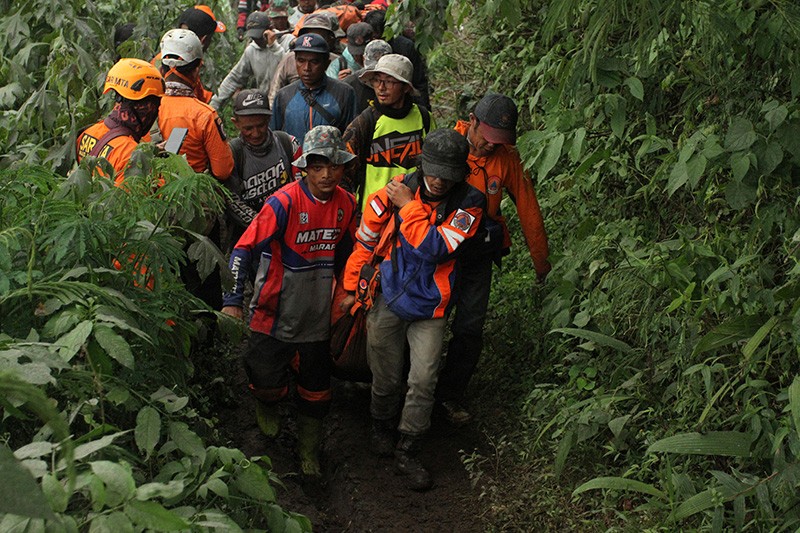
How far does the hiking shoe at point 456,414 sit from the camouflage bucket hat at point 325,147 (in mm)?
1862

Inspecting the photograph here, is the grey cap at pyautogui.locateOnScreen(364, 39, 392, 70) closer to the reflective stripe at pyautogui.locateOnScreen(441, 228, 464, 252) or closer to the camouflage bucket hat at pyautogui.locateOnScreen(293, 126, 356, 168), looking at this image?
the camouflage bucket hat at pyautogui.locateOnScreen(293, 126, 356, 168)

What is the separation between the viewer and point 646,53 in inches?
232

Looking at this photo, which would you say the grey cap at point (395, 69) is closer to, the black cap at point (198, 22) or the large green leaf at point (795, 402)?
the black cap at point (198, 22)

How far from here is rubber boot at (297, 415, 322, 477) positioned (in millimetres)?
6336

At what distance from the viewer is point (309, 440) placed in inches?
251

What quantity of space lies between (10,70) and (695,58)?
5.28 meters

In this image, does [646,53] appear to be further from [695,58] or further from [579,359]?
[579,359]

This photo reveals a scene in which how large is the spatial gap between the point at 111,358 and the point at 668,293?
121 inches

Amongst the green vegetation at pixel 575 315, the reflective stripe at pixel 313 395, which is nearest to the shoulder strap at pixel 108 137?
the green vegetation at pixel 575 315

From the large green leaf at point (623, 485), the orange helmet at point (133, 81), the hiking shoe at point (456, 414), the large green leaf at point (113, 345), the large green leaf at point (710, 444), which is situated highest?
the orange helmet at point (133, 81)

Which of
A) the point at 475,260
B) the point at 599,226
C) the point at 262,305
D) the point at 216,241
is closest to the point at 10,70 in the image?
the point at 216,241

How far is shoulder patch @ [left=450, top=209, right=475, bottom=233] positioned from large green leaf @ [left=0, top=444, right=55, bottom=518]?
415 centimetres

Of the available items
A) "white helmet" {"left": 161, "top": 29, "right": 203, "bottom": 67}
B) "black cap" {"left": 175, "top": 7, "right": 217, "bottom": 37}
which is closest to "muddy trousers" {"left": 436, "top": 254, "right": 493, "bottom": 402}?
"white helmet" {"left": 161, "top": 29, "right": 203, "bottom": 67}

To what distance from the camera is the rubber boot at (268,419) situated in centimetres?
652
